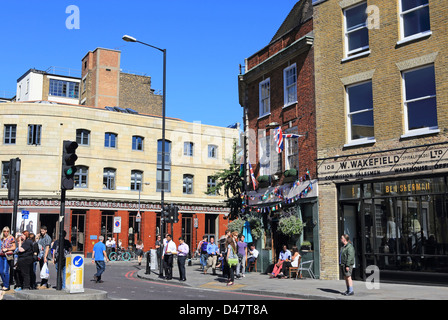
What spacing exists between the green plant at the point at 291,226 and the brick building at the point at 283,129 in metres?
0.35

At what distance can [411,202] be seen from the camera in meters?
16.3

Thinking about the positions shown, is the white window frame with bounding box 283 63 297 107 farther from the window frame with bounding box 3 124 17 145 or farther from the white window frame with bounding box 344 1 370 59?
the window frame with bounding box 3 124 17 145

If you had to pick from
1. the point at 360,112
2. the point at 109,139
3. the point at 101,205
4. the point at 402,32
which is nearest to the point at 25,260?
the point at 360,112

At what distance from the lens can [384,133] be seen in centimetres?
1708

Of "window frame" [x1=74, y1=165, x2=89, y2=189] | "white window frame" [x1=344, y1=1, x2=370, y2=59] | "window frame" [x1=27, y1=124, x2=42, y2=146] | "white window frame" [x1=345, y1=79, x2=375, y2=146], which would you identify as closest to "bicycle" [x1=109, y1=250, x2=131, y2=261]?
"window frame" [x1=74, y1=165, x2=89, y2=189]

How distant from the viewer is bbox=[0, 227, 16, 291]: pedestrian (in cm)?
1414

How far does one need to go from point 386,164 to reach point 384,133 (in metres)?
1.09

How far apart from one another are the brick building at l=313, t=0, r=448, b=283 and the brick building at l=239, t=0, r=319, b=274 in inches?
28.3

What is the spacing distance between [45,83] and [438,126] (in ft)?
195

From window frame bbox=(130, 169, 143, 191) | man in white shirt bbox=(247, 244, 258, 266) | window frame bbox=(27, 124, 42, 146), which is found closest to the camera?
man in white shirt bbox=(247, 244, 258, 266)

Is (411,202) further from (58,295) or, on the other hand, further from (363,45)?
(58,295)

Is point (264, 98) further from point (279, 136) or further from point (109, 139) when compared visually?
point (109, 139)

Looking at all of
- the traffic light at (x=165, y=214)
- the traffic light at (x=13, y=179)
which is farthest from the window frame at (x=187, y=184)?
the traffic light at (x=13, y=179)

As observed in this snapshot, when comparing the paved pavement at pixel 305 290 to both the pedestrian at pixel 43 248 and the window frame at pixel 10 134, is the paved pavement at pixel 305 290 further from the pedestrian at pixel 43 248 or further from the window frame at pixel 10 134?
the window frame at pixel 10 134
